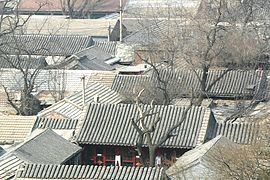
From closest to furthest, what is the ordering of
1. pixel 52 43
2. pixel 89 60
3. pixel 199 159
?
pixel 199 159
pixel 89 60
pixel 52 43

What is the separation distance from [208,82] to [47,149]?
9.82 m

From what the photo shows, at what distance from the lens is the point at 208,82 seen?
27.9 metres

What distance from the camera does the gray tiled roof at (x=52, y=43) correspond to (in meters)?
35.8

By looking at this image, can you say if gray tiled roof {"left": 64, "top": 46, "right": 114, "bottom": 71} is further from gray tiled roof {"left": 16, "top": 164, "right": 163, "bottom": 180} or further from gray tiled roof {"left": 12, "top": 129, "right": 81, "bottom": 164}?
gray tiled roof {"left": 16, "top": 164, "right": 163, "bottom": 180}

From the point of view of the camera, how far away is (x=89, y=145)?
2155 centimetres

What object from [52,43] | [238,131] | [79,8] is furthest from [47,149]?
[79,8]

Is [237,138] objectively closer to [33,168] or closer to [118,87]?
[33,168]

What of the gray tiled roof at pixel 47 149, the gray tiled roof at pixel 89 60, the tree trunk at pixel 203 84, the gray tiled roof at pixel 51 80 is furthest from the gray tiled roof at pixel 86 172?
the gray tiled roof at pixel 89 60

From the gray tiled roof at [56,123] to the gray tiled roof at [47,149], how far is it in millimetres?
1722

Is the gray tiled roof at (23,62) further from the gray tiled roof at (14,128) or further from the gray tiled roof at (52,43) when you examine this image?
the gray tiled roof at (14,128)

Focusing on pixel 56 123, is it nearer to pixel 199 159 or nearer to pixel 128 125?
pixel 128 125

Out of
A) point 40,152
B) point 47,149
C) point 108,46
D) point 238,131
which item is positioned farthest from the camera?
point 108,46

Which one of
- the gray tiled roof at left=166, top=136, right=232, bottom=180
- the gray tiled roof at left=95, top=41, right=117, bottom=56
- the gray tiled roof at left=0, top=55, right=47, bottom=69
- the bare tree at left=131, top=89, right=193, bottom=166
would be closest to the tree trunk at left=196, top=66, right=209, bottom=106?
the bare tree at left=131, top=89, right=193, bottom=166

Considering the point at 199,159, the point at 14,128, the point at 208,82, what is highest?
the point at 199,159
